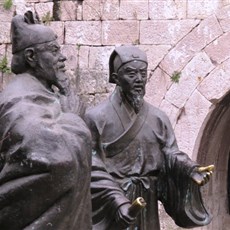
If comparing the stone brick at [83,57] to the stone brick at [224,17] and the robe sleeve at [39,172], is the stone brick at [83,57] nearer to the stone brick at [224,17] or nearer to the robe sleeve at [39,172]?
the stone brick at [224,17]

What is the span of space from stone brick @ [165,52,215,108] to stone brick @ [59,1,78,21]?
4.62ft

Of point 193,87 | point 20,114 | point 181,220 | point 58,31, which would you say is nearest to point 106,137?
point 181,220

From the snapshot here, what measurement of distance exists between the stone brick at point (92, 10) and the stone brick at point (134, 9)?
0.25 m

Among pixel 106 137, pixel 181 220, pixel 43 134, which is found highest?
pixel 43 134

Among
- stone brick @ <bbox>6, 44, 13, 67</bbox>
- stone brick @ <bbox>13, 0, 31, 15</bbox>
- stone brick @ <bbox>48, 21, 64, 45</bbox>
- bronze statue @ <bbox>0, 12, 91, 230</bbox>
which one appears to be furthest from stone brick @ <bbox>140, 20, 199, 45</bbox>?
bronze statue @ <bbox>0, 12, 91, 230</bbox>

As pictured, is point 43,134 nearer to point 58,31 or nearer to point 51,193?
point 51,193

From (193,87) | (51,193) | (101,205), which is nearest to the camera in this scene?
(51,193)

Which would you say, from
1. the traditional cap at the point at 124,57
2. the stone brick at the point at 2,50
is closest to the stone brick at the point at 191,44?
the stone brick at the point at 2,50

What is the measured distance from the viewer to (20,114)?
454 cm

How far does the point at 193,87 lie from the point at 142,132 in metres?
3.76

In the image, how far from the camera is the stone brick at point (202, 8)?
10109 millimetres

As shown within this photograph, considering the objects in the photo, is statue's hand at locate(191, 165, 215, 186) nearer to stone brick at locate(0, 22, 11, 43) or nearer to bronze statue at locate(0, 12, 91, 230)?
bronze statue at locate(0, 12, 91, 230)

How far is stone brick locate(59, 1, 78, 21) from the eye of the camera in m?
10.6

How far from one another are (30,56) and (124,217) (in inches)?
54.5
